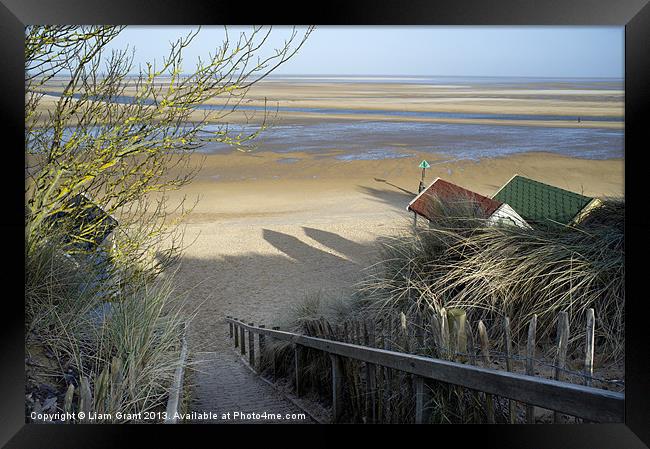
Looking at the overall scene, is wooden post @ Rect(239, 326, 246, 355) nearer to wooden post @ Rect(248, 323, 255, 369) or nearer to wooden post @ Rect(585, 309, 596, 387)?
wooden post @ Rect(248, 323, 255, 369)

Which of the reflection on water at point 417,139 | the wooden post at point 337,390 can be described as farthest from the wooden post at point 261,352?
the reflection on water at point 417,139

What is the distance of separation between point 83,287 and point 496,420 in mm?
2536

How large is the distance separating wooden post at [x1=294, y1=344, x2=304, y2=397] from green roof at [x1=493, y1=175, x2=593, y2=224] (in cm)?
191

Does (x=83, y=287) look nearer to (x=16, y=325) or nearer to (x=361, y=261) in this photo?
(x=16, y=325)

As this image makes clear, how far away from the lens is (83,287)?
4.16m

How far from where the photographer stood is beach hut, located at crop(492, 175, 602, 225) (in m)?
4.89

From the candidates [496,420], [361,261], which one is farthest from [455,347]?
[361,261]

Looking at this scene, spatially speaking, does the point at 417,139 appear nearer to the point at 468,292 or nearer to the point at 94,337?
the point at 468,292

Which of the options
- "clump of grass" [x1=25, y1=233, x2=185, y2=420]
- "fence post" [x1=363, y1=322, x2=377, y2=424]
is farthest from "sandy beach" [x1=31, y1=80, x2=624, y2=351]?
"fence post" [x1=363, y1=322, x2=377, y2=424]

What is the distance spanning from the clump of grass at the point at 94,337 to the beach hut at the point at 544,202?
8.69 ft

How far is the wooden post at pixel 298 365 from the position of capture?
4.66 m
